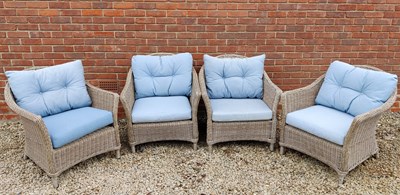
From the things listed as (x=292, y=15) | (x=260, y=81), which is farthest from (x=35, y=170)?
(x=292, y=15)

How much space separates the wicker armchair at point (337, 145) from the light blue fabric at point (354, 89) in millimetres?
97

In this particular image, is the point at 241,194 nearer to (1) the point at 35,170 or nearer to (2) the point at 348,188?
(2) the point at 348,188

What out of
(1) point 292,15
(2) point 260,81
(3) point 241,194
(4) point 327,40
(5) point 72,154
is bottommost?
(3) point 241,194

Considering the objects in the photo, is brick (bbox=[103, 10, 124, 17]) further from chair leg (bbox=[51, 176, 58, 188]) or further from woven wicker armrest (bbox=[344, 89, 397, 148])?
woven wicker armrest (bbox=[344, 89, 397, 148])

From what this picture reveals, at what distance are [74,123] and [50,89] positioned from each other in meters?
0.49

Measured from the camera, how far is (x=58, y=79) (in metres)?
3.42

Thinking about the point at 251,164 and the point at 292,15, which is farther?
the point at 292,15

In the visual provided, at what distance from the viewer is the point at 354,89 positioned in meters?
3.38

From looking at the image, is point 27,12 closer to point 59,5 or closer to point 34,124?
point 59,5

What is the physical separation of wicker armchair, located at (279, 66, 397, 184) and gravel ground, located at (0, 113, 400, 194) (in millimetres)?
138

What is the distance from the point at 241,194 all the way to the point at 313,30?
2.10 metres

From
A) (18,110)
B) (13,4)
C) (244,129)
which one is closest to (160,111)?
(244,129)

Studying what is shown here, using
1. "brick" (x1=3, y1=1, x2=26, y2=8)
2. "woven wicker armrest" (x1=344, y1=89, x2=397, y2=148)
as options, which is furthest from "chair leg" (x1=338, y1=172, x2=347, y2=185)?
"brick" (x1=3, y1=1, x2=26, y2=8)

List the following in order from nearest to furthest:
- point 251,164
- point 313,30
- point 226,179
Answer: point 226,179 < point 251,164 < point 313,30
